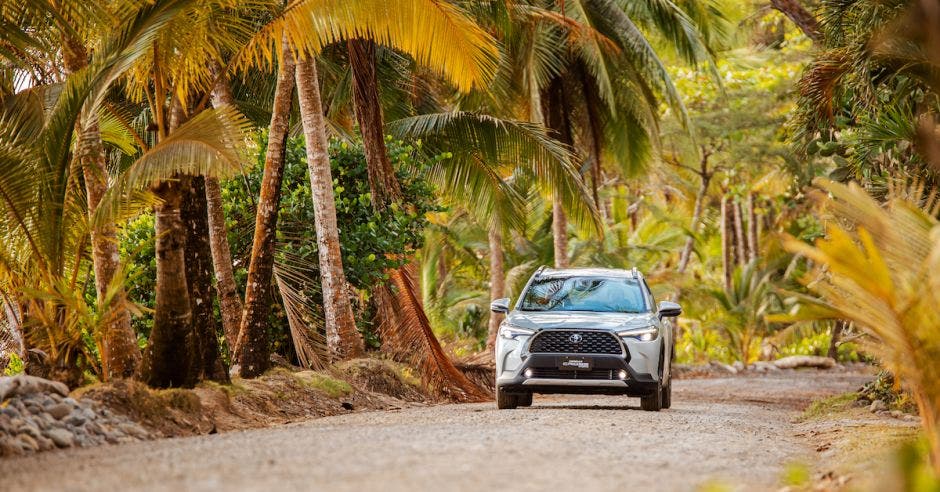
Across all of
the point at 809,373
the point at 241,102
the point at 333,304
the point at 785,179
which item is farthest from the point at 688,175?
the point at 333,304

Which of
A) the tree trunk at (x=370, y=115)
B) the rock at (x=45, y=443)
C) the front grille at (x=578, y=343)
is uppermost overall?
the tree trunk at (x=370, y=115)

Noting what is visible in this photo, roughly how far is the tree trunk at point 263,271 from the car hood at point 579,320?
9.89 feet

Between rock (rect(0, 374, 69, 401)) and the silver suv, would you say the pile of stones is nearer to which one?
rock (rect(0, 374, 69, 401))

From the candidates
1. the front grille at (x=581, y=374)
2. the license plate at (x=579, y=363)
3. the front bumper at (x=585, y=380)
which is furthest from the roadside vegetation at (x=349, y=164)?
the license plate at (x=579, y=363)

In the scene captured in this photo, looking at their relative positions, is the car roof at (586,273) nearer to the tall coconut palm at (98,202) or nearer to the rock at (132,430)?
the tall coconut palm at (98,202)

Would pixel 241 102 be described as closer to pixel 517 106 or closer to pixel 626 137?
pixel 517 106

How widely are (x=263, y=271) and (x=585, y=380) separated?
165 inches

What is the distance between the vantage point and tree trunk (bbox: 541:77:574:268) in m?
26.9

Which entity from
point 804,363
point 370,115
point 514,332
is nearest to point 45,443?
point 514,332

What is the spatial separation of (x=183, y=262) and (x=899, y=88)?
8117 millimetres

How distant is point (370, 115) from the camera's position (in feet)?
55.5

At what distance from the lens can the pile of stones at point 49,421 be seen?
8.97 m

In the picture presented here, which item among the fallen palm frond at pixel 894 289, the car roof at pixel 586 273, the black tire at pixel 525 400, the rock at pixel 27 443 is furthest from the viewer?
the car roof at pixel 586 273

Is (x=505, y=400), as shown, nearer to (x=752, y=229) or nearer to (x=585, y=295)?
(x=585, y=295)
